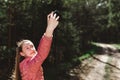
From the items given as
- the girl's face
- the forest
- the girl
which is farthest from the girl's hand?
the forest

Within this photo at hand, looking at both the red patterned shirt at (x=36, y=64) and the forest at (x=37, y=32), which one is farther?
the forest at (x=37, y=32)

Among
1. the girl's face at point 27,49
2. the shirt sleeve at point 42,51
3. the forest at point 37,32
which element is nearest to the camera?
the shirt sleeve at point 42,51

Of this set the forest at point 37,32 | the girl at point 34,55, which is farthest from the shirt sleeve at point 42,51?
the forest at point 37,32

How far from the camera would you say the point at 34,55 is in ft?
12.8

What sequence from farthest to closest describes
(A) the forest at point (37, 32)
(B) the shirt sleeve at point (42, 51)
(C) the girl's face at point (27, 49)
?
(A) the forest at point (37, 32) < (C) the girl's face at point (27, 49) < (B) the shirt sleeve at point (42, 51)

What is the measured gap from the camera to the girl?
3.56 meters

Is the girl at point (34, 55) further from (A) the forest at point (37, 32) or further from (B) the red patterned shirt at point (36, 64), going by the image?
(A) the forest at point (37, 32)

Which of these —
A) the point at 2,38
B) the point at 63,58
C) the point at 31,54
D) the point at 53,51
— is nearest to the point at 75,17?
the point at 63,58

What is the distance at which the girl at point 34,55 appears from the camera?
3564 mm

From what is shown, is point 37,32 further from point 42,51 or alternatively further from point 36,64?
point 42,51

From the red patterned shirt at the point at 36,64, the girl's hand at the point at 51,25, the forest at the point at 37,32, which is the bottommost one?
the forest at the point at 37,32

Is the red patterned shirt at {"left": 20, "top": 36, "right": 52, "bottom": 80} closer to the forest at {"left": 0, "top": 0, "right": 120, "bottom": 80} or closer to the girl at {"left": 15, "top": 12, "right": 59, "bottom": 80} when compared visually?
the girl at {"left": 15, "top": 12, "right": 59, "bottom": 80}

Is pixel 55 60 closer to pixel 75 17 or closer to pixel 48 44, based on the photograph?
pixel 75 17

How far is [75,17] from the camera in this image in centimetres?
3409
